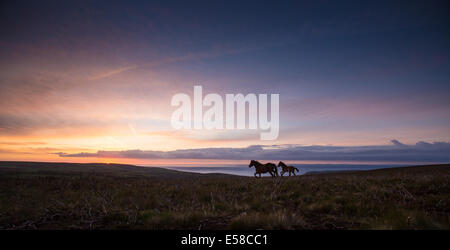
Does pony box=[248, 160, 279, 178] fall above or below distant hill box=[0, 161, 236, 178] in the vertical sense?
above

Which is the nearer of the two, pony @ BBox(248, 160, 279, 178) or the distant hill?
pony @ BBox(248, 160, 279, 178)

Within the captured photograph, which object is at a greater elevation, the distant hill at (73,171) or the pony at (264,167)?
the pony at (264,167)

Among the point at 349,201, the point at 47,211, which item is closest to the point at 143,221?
the point at 47,211

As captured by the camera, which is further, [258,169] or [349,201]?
[258,169]

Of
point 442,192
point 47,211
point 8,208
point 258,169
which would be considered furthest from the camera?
point 258,169

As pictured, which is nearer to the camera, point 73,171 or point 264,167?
point 264,167

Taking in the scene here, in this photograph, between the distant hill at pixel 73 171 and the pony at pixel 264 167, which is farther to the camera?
the distant hill at pixel 73 171

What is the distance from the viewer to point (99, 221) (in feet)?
18.6

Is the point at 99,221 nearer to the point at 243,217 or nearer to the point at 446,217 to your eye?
the point at 243,217

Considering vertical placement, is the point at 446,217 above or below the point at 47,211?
above
